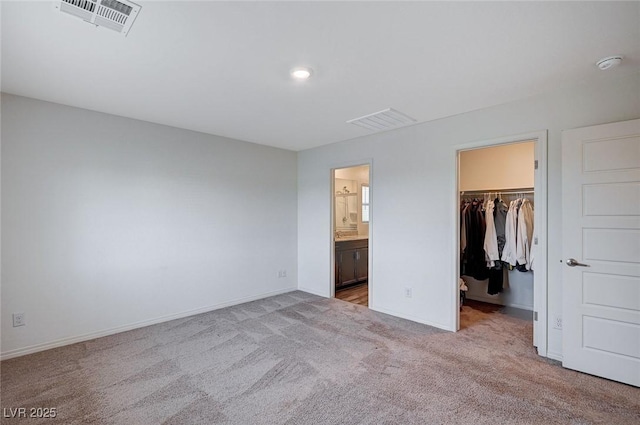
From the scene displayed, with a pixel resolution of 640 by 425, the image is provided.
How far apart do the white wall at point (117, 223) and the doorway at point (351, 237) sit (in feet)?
4.00

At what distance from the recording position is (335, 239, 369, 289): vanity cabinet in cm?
516

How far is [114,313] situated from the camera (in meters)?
3.27

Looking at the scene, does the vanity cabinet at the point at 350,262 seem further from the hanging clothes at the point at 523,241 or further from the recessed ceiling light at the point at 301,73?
the recessed ceiling light at the point at 301,73

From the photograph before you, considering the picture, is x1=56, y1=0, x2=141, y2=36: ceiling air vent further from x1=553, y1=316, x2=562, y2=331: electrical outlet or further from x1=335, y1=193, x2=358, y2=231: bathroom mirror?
x1=335, y1=193, x2=358, y2=231: bathroom mirror

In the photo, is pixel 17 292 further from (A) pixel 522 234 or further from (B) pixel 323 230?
(A) pixel 522 234

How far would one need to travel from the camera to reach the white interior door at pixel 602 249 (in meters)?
2.22

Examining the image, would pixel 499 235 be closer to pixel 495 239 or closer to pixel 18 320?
pixel 495 239

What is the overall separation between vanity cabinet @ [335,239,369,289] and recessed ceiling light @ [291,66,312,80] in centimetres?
317

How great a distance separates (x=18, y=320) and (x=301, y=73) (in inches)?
136

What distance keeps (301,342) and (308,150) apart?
313 cm

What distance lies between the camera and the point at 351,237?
19.7 ft

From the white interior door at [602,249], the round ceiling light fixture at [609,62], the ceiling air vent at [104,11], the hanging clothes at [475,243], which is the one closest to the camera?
the ceiling air vent at [104,11]

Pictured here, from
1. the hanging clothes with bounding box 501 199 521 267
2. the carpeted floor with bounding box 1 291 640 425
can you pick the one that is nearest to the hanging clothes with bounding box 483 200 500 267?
the hanging clothes with bounding box 501 199 521 267

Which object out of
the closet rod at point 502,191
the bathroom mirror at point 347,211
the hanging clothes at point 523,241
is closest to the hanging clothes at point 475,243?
the closet rod at point 502,191
